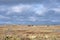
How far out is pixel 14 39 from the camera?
4091cm

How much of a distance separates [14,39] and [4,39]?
1.71m

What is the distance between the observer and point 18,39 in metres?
41.0

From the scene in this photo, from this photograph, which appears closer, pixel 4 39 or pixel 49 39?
pixel 4 39

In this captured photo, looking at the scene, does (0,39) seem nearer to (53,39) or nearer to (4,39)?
(4,39)

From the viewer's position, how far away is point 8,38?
40.8 m

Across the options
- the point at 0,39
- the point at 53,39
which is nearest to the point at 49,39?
the point at 53,39

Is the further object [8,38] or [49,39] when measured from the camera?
[49,39]

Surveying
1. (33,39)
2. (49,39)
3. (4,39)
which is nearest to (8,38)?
(4,39)

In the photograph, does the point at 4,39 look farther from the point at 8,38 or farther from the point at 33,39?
the point at 33,39

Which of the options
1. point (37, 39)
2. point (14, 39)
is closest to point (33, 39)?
point (37, 39)

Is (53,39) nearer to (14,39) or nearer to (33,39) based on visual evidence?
(33,39)

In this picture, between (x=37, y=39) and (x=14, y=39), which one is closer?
(x=14, y=39)

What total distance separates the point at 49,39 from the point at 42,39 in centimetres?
162

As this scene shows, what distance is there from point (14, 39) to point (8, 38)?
3.39ft
